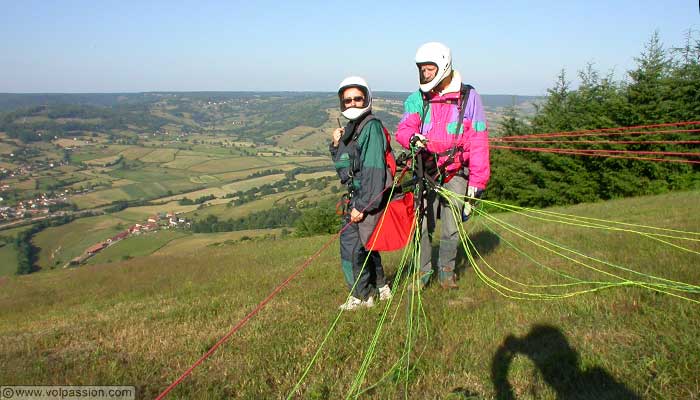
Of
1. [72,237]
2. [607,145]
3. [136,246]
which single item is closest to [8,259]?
[72,237]

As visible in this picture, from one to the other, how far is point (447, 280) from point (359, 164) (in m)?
2.19

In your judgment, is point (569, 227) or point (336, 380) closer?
point (336, 380)

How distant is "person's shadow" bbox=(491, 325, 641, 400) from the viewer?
10.8 ft

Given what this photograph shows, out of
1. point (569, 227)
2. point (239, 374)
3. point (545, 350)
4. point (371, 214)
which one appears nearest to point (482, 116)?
point (371, 214)

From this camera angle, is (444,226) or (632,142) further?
(444,226)

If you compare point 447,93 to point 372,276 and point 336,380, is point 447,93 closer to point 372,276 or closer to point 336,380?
point 372,276

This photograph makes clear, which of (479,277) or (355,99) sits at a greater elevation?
(355,99)

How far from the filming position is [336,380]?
12.8 ft

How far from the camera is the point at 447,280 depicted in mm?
6398

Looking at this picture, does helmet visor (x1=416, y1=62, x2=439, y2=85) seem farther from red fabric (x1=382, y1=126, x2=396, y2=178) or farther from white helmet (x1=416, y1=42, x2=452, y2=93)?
red fabric (x1=382, y1=126, x2=396, y2=178)

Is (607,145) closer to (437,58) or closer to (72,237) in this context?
(437,58)

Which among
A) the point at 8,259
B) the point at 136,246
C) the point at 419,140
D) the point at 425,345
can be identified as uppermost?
the point at 419,140

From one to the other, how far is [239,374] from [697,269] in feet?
17.8

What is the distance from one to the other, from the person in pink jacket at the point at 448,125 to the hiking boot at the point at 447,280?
102cm
